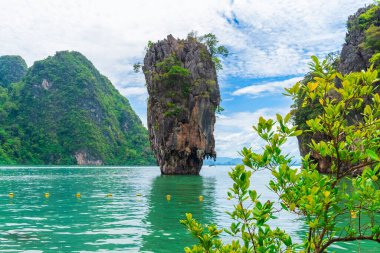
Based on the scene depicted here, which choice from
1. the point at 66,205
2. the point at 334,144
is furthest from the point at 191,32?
the point at 334,144

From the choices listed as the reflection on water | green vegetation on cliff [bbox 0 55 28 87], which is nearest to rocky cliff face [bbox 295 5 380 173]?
the reflection on water

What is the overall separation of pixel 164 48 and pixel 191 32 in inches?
257

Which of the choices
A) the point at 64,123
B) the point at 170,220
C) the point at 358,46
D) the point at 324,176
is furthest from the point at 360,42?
the point at 64,123

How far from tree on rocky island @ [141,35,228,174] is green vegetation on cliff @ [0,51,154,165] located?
93.2 meters

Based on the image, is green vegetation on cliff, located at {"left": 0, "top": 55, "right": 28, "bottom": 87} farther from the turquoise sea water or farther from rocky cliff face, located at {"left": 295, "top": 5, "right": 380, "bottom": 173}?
the turquoise sea water

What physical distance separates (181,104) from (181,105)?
10.0 inches

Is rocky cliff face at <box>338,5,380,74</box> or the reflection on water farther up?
rocky cliff face at <box>338,5,380,74</box>

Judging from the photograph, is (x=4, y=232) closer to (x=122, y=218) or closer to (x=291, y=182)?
(x=122, y=218)

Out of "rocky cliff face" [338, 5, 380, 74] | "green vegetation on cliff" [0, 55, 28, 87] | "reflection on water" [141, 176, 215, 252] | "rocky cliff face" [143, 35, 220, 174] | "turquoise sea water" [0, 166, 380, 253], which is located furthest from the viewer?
"green vegetation on cliff" [0, 55, 28, 87]

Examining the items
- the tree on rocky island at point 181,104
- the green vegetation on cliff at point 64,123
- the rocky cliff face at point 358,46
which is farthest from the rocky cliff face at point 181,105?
the green vegetation on cliff at point 64,123

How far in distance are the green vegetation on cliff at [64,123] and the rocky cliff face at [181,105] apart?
3679 inches

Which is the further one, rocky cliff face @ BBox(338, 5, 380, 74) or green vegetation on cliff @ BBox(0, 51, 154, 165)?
green vegetation on cliff @ BBox(0, 51, 154, 165)

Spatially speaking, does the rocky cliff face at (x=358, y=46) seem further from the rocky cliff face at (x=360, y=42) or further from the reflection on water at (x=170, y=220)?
the reflection on water at (x=170, y=220)

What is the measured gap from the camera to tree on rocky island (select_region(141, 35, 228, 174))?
55750 mm
